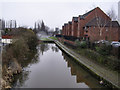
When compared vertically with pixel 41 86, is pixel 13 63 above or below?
above

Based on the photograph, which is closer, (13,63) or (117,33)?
(13,63)

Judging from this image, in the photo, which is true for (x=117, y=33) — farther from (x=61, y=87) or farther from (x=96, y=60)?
(x=61, y=87)

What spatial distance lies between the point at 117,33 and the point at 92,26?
5.54m

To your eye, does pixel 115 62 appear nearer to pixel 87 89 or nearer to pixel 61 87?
pixel 87 89

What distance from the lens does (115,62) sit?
914 cm

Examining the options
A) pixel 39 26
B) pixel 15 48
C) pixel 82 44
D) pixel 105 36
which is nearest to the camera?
pixel 15 48

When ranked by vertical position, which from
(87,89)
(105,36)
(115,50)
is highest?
(105,36)

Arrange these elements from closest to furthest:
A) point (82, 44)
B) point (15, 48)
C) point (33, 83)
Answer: point (33, 83), point (15, 48), point (82, 44)

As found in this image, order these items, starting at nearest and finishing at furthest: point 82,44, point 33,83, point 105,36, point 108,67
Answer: point 33,83
point 108,67
point 82,44
point 105,36

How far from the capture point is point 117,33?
26.5 m

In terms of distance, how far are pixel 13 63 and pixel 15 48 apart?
7.30ft

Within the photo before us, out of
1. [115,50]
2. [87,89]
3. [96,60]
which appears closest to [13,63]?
[87,89]

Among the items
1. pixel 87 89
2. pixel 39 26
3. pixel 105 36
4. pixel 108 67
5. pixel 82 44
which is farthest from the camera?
pixel 39 26

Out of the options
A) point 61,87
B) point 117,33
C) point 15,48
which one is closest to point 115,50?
point 61,87
